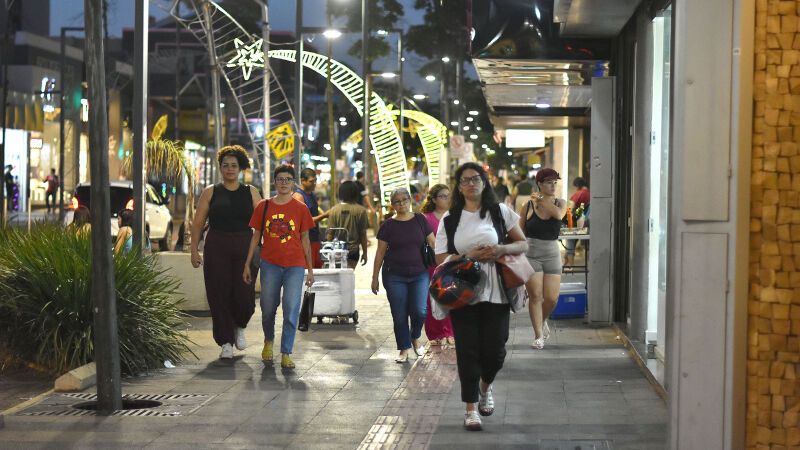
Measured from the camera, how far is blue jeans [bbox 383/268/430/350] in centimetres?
1080

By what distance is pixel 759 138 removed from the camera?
18.9ft

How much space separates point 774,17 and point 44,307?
6251 mm

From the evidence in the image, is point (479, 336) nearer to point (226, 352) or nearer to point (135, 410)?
point (135, 410)

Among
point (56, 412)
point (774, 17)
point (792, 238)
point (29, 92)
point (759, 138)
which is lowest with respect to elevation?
point (56, 412)

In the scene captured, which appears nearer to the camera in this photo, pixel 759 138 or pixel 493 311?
pixel 759 138

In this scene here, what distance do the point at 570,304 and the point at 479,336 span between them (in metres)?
6.57

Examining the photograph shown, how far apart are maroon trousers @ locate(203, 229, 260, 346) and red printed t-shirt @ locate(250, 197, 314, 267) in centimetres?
44

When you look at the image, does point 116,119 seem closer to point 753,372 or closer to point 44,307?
point 44,307

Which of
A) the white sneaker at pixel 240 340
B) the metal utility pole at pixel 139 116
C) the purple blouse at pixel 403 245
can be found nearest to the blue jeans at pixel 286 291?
the white sneaker at pixel 240 340

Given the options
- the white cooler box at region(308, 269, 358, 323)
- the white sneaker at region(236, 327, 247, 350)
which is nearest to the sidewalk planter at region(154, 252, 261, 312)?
the white cooler box at region(308, 269, 358, 323)

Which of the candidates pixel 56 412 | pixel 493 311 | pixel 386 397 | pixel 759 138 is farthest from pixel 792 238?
pixel 56 412

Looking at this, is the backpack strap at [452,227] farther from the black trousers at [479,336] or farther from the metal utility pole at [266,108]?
the metal utility pole at [266,108]

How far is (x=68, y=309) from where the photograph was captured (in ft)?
31.7

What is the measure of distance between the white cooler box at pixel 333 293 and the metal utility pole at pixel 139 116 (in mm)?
2154
